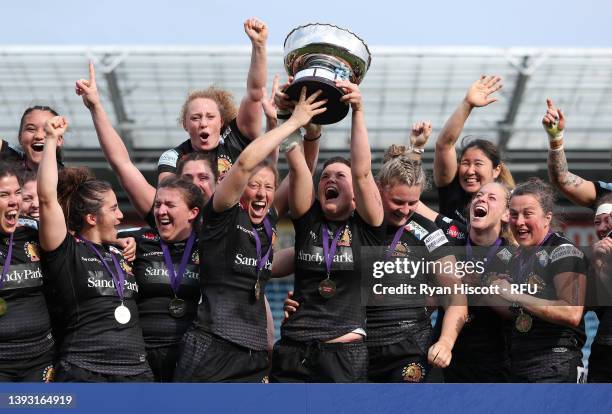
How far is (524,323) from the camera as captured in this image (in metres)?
4.29

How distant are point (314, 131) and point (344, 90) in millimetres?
578

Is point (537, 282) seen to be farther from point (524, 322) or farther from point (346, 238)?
point (346, 238)

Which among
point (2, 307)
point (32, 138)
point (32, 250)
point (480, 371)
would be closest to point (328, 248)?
point (480, 371)

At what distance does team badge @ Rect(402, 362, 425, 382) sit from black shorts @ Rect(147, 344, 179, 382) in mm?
949

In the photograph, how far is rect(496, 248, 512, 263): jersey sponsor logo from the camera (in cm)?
456

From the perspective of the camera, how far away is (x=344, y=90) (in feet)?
13.3

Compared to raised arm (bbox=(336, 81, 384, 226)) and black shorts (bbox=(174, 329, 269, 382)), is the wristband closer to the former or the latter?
raised arm (bbox=(336, 81, 384, 226))

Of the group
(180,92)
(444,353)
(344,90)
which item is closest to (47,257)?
(344,90)

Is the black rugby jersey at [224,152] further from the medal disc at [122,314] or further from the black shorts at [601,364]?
the black shorts at [601,364]

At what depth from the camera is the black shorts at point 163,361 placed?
14.1 ft

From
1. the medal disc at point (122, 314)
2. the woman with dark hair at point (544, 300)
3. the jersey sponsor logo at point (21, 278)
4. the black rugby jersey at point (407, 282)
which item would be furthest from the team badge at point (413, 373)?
the jersey sponsor logo at point (21, 278)

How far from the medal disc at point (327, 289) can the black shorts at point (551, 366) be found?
0.81 meters

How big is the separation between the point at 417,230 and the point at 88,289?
1408mm
